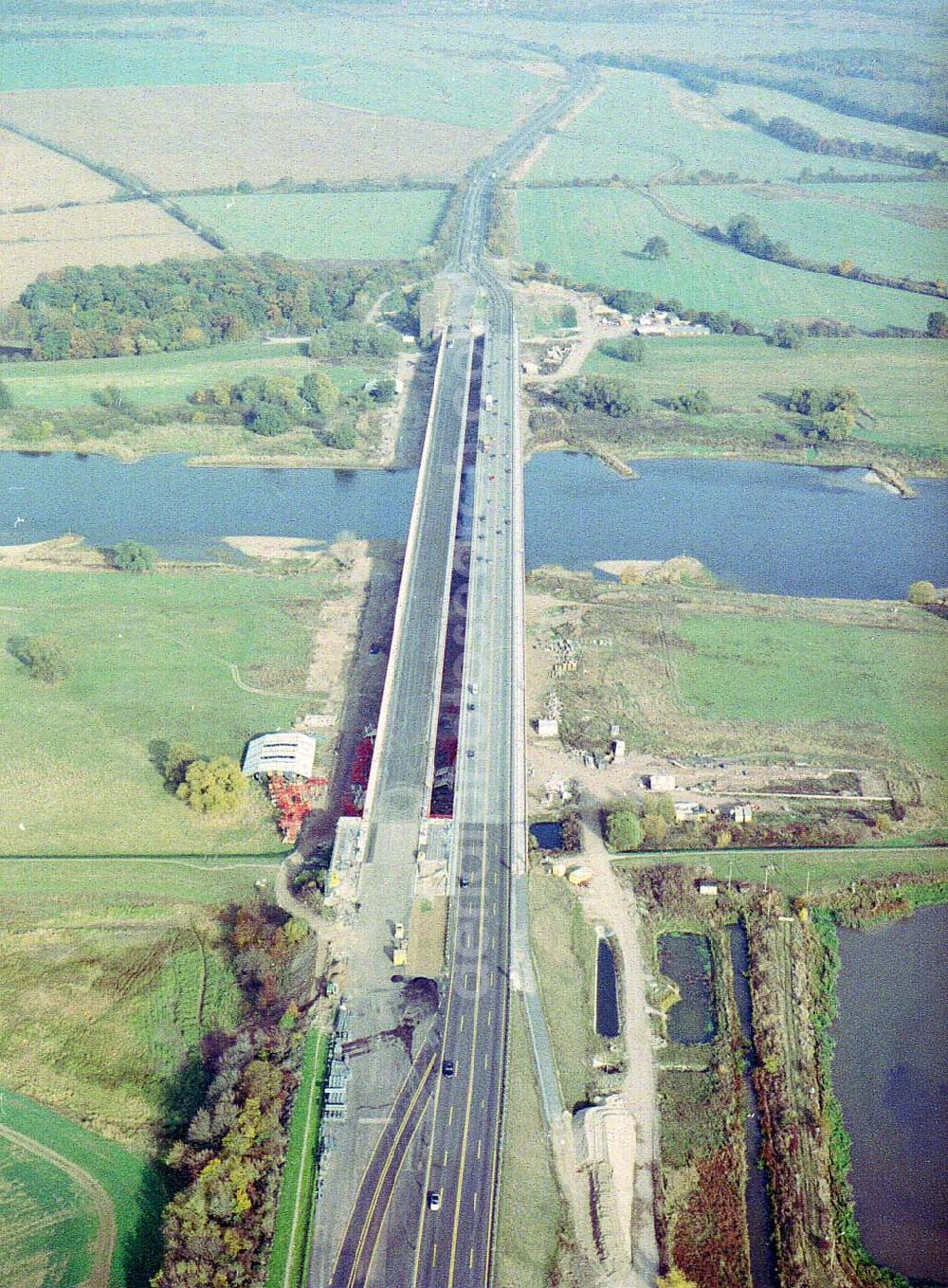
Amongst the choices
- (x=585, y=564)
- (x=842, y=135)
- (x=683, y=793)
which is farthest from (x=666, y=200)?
(x=683, y=793)

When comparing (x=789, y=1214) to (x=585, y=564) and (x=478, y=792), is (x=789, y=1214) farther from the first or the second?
(x=585, y=564)

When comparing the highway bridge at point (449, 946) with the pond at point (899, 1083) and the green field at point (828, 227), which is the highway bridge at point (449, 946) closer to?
the pond at point (899, 1083)

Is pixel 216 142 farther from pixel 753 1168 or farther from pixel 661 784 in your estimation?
pixel 753 1168

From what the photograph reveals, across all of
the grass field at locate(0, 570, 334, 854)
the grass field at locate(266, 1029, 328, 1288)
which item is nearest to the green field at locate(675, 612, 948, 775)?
the grass field at locate(0, 570, 334, 854)

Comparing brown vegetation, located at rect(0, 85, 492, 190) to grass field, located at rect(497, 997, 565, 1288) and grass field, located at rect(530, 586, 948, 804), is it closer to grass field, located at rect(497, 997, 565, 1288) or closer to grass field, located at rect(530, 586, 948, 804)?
grass field, located at rect(530, 586, 948, 804)

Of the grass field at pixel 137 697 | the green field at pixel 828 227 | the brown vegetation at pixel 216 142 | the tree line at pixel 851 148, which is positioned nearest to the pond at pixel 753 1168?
the grass field at pixel 137 697

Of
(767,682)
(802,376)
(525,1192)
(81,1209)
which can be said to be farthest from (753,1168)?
(802,376)
